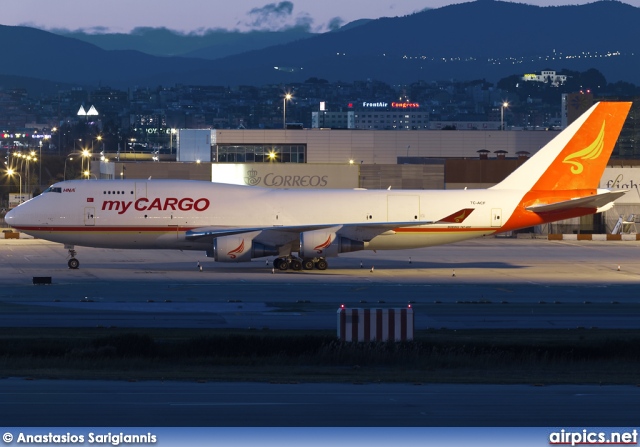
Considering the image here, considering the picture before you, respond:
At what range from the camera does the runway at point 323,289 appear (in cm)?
3766

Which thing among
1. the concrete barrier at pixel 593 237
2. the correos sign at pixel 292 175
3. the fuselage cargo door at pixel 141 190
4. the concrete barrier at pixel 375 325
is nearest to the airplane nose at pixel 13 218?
the fuselage cargo door at pixel 141 190

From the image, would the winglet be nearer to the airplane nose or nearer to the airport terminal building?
the airplane nose

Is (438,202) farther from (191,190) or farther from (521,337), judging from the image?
(521,337)

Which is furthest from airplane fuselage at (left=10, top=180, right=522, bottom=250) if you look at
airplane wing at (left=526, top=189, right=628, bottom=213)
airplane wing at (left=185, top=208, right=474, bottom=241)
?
airplane wing at (left=526, top=189, right=628, bottom=213)

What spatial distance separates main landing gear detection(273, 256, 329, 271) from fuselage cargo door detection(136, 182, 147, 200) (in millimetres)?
7411

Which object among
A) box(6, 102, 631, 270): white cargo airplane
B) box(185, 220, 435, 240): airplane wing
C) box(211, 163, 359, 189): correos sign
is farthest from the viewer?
box(211, 163, 359, 189): correos sign

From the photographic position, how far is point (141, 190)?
182ft

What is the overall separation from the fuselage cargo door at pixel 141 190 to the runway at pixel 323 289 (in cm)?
369

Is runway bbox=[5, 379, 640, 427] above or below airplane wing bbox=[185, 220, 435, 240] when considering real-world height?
below

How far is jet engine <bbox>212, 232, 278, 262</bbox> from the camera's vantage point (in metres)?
53.4

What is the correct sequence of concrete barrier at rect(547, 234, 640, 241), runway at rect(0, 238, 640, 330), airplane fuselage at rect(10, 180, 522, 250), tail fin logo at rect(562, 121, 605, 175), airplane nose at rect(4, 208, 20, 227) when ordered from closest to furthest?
runway at rect(0, 238, 640, 330)
airplane fuselage at rect(10, 180, 522, 250)
airplane nose at rect(4, 208, 20, 227)
tail fin logo at rect(562, 121, 605, 175)
concrete barrier at rect(547, 234, 640, 241)

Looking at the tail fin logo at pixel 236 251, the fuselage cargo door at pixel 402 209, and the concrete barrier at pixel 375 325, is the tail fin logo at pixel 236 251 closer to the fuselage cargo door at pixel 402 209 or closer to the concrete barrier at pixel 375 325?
the fuselage cargo door at pixel 402 209

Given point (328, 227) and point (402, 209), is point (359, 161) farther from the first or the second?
point (328, 227)

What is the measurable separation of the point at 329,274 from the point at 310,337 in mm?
22805
